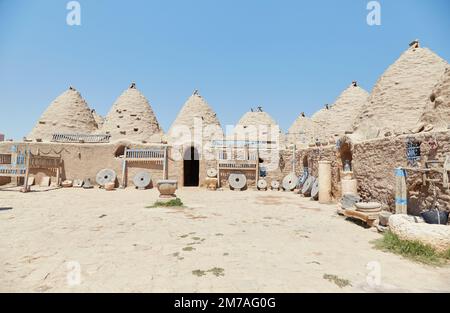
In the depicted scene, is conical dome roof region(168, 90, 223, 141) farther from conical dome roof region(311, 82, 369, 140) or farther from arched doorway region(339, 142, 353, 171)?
arched doorway region(339, 142, 353, 171)

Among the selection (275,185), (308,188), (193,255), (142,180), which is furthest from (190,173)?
(193,255)

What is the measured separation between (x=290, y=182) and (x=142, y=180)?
9.23m

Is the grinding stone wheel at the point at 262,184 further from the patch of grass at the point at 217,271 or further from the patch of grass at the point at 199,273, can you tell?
the patch of grass at the point at 199,273

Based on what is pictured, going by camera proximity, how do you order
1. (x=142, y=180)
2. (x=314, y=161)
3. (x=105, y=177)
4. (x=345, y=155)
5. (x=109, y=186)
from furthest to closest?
(x=105, y=177) < (x=142, y=180) < (x=109, y=186) < (x=314, y=161) < (x=345, y=155)

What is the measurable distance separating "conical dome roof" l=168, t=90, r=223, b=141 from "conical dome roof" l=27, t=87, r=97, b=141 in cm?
759

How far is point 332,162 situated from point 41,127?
22.2 metres

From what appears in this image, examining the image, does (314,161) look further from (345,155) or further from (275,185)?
(275,185)

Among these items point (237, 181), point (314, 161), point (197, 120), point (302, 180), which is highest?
point (197, 120)

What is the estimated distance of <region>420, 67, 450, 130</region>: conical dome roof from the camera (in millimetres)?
6898

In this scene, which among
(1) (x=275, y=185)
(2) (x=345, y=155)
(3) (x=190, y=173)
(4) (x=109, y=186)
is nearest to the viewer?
(2) (x=345, y=155)

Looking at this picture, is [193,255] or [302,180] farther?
[302,180]

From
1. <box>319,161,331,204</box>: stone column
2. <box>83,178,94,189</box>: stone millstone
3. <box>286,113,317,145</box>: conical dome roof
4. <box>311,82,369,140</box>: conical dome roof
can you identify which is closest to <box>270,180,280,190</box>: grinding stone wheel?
<box>311,82,369,140</box>: conical dome roof

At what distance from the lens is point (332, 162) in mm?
11484

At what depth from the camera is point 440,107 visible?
7152 millimetres
